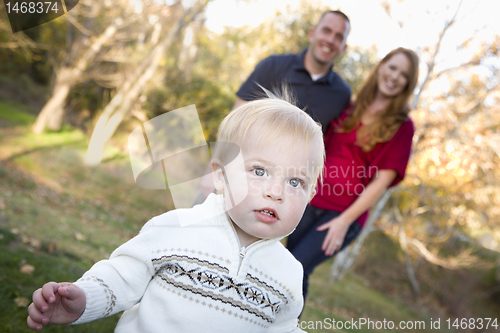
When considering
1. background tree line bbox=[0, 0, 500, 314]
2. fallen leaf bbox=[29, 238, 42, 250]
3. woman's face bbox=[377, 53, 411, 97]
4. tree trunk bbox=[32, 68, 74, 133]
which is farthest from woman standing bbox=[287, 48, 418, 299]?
tree trunk bbox=[32, 68, 74, 133]

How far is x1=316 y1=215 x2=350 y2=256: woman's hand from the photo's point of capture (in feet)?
7.87

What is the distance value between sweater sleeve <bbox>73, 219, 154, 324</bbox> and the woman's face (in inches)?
77.1

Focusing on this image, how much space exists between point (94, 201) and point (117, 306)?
16.6ft

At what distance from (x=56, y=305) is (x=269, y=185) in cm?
71

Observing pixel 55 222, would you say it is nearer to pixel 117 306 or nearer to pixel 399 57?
pixel 117 306

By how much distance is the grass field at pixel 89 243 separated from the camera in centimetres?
248

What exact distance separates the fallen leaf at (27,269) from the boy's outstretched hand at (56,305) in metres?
1.48

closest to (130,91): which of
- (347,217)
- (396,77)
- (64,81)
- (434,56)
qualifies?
(64,81)

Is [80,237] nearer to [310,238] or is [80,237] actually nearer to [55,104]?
[310,238]

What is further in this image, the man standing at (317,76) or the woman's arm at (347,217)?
the man standing at (317,76)

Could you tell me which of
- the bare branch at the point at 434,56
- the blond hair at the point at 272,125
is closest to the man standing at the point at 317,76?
the blond hair at the point at 272,125

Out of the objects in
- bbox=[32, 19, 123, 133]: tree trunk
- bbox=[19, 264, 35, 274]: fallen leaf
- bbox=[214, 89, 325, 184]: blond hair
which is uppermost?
bbox=[214, 89, 325, 184]: blond hair

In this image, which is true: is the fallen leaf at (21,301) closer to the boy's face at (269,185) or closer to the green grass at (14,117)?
the boy's face at (269,185)

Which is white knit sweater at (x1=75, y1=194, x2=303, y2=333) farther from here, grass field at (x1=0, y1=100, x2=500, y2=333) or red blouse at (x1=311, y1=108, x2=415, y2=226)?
red blouse at (x1=311, y1=108, x2=415, y2=226)
